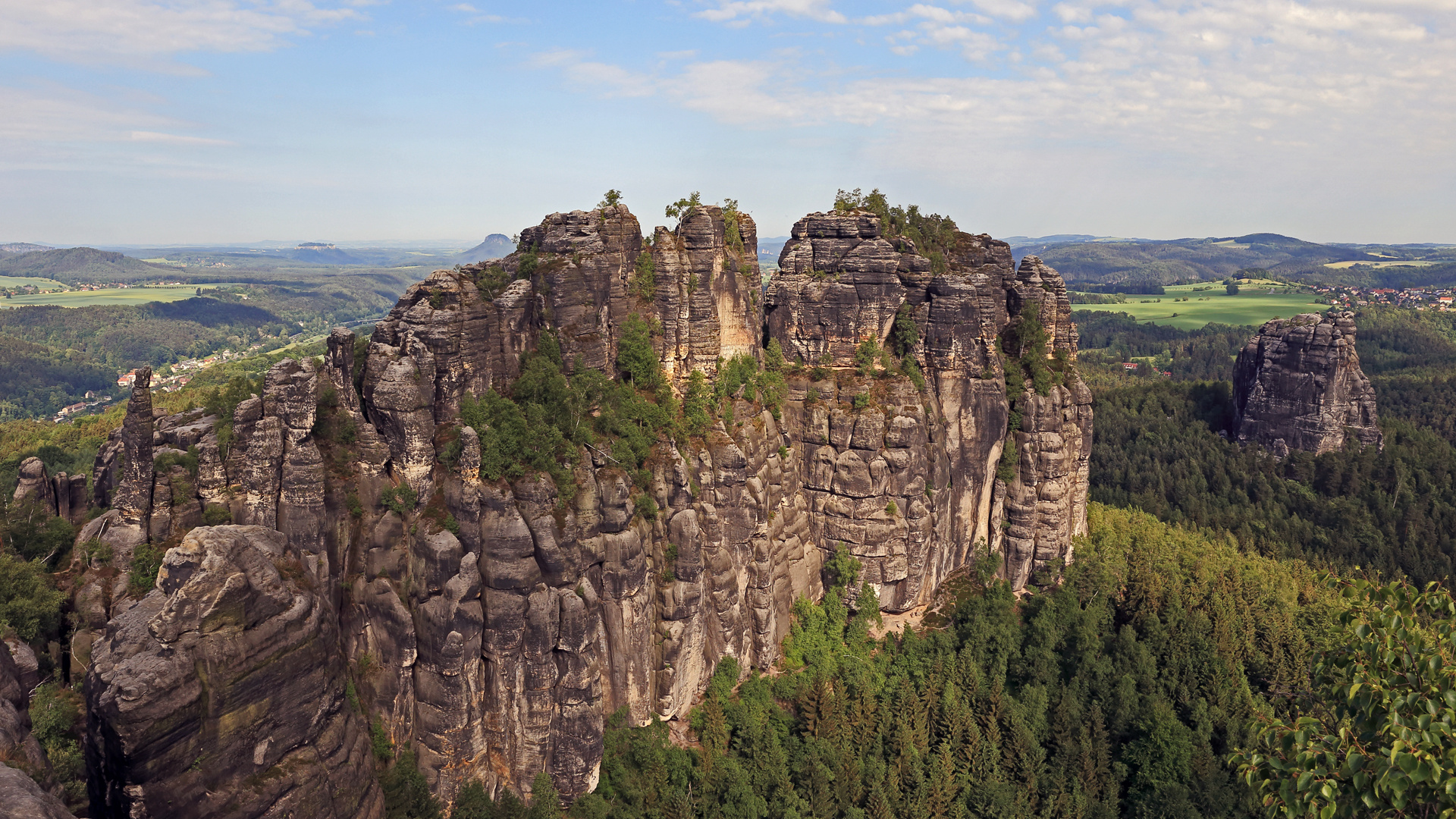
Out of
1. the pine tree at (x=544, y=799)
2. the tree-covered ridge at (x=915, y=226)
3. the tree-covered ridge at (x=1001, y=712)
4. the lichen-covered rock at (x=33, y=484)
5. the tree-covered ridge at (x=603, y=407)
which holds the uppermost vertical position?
the tree-covered ridge at (x=915, y=226)

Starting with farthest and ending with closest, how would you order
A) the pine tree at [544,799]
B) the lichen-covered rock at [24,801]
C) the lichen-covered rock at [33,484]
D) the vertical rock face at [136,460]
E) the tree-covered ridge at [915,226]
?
the tree-covered ridge at [915,226]
the pine tree at [544,799]
the lichen-covered rock at [33,484]
the vertical rock face at [136,460]
the lichen-covered rock at [24,801]

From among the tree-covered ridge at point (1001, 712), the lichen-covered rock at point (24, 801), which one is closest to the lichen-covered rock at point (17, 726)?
the lichen-covered rock at point (24, 801)

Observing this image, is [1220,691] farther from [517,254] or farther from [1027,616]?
[517,254]

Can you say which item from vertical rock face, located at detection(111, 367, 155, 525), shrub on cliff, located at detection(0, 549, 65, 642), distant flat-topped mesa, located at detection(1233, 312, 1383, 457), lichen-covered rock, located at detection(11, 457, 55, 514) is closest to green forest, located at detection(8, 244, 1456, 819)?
shrub on cliff, located at detection(0, 549, 65, 642)

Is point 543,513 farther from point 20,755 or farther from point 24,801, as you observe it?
point 24,801

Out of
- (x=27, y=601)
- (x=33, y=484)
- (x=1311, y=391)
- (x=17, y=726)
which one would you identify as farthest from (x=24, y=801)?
(x=1311, y=391)

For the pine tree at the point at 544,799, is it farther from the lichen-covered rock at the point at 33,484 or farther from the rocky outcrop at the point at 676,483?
the lichen-covered rock at the point at 33,484
